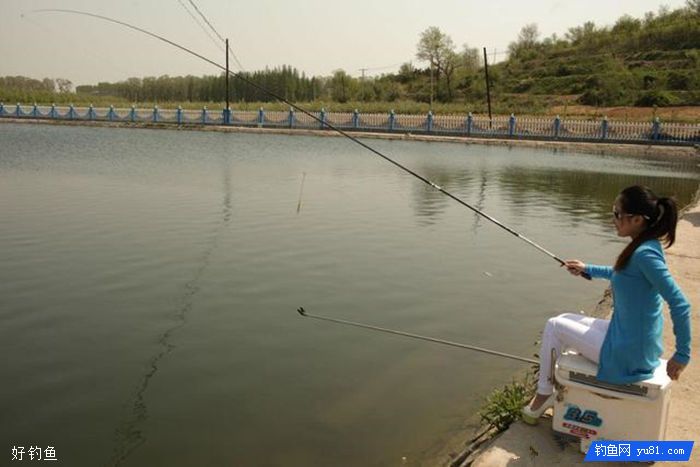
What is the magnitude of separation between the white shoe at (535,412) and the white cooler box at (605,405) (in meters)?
0.18

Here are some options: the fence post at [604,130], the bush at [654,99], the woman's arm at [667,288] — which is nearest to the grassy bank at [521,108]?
the bush at [654,99]

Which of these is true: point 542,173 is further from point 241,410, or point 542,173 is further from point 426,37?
point 426,37

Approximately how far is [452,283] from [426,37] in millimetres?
74554

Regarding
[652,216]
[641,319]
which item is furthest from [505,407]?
[652,216]

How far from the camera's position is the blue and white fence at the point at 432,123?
3475 cm

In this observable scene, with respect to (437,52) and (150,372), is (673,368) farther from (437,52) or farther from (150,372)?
(437,52)

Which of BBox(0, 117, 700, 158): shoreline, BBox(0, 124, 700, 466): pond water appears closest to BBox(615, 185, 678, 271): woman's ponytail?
BBox(0, 124, 700, 466): pond water

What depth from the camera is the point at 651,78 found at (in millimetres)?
59094

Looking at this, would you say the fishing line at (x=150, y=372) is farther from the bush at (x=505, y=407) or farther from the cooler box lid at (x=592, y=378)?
the cooler box lid at (x=592, y=378)

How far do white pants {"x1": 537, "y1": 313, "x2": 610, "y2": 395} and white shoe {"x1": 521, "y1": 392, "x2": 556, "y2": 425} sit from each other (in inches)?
1.9

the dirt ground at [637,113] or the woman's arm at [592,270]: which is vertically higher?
the dirt ground at [637,113]

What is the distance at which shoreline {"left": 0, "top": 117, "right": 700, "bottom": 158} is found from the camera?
32.2 metres

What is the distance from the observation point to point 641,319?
3.04 meters

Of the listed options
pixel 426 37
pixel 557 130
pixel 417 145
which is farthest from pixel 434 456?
pixel 426 37
